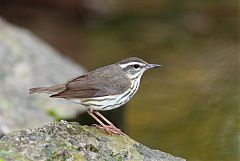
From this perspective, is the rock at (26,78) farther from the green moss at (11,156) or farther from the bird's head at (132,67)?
the green moss at (11,156)

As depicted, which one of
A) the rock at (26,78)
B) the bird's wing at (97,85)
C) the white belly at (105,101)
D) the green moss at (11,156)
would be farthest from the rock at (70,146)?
the rock at (26,78)

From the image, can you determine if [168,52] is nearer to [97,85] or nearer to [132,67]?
[132,67]

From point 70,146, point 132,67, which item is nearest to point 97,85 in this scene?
point 132,67

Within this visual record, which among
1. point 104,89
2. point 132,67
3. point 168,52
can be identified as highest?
point 168,52

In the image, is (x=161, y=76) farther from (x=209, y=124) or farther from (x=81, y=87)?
(x=81, y=87)

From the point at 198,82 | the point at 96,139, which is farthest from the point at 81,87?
the point at 198,82

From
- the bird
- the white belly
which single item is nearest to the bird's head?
the bird
